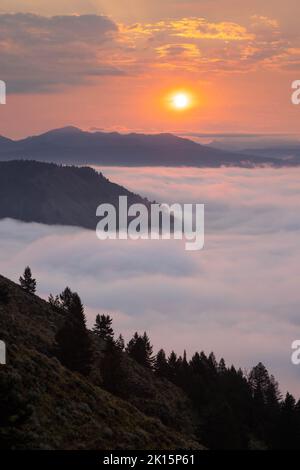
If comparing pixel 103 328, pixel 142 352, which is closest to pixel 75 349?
pixel 142 352

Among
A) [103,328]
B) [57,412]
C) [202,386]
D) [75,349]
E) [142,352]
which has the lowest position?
[57,412]

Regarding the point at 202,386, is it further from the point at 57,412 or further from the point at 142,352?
the point at 57,412

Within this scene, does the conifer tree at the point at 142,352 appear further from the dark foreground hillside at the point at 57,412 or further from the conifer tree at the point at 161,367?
the dark foreground hillside at the point at 57,412

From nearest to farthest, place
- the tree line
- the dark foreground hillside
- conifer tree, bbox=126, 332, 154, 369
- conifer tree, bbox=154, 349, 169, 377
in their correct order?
the dark foreground hillside
the tree line
conifer tree, bbox=154, 349, 169, 377
conifer tree, bbox=126, 332, 154, 369

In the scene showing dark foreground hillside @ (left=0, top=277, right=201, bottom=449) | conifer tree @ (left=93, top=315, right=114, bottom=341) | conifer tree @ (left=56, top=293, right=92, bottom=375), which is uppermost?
conifer tree @ (left=93, top=315, right=114, bottom=341)

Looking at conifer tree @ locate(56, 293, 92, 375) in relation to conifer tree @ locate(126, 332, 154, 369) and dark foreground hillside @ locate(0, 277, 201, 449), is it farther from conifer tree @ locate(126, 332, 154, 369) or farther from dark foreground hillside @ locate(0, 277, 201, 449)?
conifer tree @ locate(126, 332, 154, 369)

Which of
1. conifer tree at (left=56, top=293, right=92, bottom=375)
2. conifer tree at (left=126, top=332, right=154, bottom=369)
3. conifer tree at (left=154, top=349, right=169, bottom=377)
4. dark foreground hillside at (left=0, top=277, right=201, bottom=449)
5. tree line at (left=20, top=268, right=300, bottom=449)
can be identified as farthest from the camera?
conifer tree at (left=126, top=332, right=154, bottom=369)

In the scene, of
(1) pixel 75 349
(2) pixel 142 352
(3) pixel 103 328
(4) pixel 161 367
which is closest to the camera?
(1) pixel 75 349

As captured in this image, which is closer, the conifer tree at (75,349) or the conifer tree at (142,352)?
the conifer tree at (75,349)

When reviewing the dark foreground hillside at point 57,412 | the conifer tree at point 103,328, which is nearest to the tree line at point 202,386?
the conifer tree at point 103,328

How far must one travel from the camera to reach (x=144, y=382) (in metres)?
76.7

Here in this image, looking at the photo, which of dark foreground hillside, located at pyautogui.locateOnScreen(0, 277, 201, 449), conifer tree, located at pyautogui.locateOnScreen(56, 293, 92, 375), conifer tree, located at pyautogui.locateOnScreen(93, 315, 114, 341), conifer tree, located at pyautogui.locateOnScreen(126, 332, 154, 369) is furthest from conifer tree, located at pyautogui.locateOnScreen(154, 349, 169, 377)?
conifer tree, located at pyautogui.locateOnScreen(56, 293, 92, 375)
